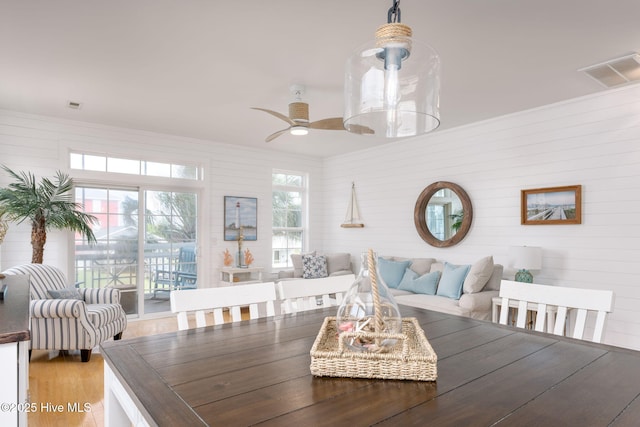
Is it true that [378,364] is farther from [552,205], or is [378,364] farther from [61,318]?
[552,205]

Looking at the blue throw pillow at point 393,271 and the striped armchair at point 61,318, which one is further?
the blue throw pillow at point 393,271

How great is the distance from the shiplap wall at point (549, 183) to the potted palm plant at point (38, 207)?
166 inches

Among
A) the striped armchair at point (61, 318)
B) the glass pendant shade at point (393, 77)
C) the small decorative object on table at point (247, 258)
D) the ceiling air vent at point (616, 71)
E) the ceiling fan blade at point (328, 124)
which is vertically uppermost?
the ceiling air vent at point (616, 71)

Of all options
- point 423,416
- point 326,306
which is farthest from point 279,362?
point 326,306

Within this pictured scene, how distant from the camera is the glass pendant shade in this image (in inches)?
52.0

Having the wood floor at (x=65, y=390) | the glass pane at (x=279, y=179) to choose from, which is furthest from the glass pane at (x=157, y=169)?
the wood floor at (x=65, y=390)

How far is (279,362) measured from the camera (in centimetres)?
123

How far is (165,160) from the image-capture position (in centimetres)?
555

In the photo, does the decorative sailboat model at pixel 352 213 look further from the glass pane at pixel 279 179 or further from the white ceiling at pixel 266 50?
the white ceiling at pixel 266 50

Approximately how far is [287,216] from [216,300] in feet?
16.8

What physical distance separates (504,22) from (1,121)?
5.23 m

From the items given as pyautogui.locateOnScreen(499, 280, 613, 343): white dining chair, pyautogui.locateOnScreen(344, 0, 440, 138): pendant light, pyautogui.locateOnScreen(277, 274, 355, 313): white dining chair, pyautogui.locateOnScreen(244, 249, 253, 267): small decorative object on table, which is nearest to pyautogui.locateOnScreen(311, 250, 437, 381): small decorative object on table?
pyautogui.locateOnScreen(344, 0, 440, 138): pendant light

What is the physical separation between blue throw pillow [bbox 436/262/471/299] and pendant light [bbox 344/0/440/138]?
3.30 metres

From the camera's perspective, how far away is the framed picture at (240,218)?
6.03m
